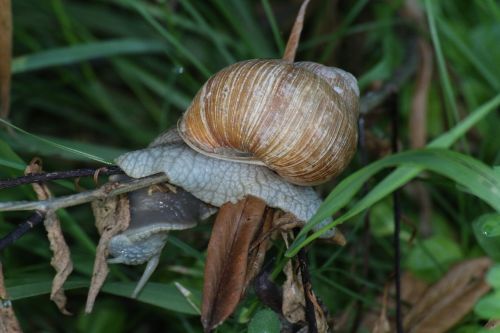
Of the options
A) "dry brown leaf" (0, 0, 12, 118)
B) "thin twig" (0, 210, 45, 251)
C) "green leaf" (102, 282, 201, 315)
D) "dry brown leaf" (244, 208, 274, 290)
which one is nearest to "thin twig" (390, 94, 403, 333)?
"dry brown leaf" (244, 208, 274, 290)

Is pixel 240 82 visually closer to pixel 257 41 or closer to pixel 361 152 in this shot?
pixel 361 152

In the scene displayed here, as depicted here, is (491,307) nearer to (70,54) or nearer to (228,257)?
(228,257)

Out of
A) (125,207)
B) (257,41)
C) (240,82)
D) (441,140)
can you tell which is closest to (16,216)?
(125,207)

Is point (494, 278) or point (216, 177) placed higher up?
point (494, 278)

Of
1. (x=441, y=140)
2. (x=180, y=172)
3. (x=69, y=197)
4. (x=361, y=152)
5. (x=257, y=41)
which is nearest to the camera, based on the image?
(x=441, y=140)

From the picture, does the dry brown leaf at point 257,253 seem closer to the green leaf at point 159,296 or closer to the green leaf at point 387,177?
the green leaf at point 387,177

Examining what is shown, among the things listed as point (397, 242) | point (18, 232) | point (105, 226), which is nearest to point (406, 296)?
point (397, 242)
